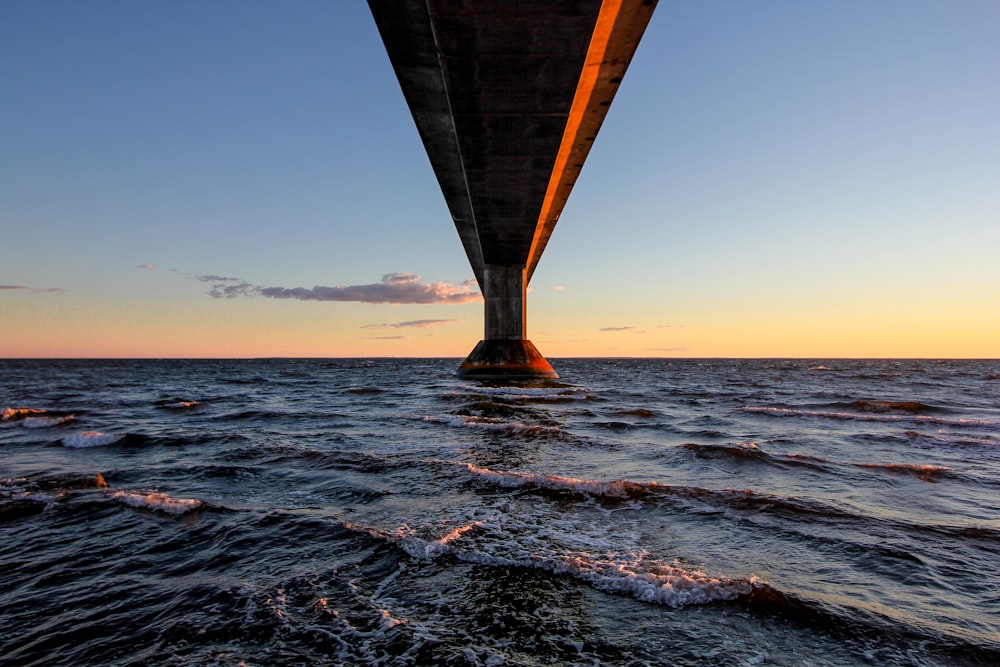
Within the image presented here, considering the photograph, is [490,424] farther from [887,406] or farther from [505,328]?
[505,328]

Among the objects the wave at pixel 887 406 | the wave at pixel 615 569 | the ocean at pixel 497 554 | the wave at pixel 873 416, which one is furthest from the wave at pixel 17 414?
the wave at pixel 887 406

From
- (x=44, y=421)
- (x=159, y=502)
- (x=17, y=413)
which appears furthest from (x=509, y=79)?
(x=17, y=413)

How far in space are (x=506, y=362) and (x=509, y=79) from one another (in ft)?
67.7

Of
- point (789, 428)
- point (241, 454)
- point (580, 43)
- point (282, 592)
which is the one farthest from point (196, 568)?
point (789, 428)

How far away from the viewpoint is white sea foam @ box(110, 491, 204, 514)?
5.44 meters

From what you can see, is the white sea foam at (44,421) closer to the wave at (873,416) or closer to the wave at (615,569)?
the wave at (615,569)

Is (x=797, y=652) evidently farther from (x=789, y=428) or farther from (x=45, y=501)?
(x=789, y=428)

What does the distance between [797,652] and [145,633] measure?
12.1 ft

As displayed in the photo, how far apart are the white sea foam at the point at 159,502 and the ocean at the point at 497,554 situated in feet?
Answer: 0.13

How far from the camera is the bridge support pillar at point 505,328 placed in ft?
96.3

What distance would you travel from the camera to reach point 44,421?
1307 centimetres

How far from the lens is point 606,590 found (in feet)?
11.6

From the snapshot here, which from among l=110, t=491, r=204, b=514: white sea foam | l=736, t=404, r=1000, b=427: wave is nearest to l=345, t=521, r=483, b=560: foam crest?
l=110, t=491, r=204, b=514: white sea foam

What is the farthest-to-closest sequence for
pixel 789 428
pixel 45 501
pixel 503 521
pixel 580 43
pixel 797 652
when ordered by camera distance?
pixel 789 428
pixel 580 43
pixel 45 501
pixel 503 521
pixel 797 652
